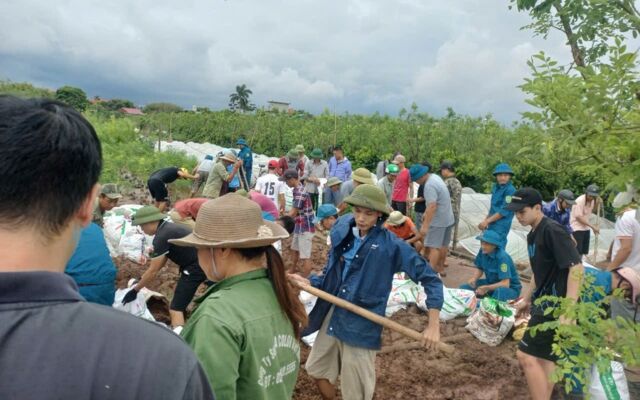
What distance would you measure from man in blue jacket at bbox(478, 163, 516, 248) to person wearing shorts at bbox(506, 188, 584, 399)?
2.62m

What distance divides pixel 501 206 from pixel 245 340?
540 centimetres

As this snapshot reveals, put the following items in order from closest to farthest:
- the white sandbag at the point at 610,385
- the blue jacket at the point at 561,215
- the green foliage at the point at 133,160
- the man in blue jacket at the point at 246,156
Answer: the white sandbag at the point at 610,385, the blue jacket at the point at 561,215, the man in blue jacket at the point at 246,156, the green foliage at the point at 133,160

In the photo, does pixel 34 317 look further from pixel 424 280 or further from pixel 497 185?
pixel 497 185

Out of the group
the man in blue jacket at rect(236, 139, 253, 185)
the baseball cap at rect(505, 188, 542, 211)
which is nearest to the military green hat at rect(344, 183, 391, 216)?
the baseball cap at rect(505, 188, 542, 211)

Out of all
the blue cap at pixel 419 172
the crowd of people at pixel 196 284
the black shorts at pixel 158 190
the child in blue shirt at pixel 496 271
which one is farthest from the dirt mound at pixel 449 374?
the black shorts at pixel 158 190

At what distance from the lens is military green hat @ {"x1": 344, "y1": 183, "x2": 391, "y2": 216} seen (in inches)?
119

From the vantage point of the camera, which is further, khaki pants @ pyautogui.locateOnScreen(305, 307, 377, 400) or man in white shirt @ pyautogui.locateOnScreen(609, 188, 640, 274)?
man in white shirt @ pyautogui.locateOnScreen(609, 188, 640, 274)

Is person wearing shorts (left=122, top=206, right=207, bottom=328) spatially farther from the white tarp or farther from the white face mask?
the white tarp

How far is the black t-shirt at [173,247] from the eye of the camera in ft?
12.4

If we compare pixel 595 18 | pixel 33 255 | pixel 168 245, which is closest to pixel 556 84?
pixel 595 18

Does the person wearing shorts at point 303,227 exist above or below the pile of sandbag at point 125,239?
Answer: above

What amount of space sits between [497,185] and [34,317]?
257 inches

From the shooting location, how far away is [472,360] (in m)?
4.30

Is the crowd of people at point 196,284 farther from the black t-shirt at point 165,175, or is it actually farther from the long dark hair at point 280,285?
the black t-shirt at point 165,175
